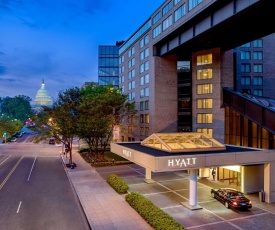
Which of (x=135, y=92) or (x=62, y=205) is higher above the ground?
(x=135, y=92)

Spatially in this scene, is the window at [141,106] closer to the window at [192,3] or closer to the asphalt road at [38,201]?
the asphalt road at [38,201]

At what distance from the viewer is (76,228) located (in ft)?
57.7

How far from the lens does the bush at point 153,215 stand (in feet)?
53.6

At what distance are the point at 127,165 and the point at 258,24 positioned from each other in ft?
93.3

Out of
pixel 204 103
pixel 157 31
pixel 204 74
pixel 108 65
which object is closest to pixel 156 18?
pixel 157 31

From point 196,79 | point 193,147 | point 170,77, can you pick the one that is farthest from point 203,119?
point 193,147

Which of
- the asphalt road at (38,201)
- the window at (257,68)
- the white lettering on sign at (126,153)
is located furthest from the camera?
the window at (257,68)

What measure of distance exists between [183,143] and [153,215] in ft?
28.4

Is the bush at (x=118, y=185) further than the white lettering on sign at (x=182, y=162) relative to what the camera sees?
Yes

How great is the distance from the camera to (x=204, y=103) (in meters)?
44.7

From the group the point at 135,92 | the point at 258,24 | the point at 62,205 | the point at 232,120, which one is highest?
the point at 258,24

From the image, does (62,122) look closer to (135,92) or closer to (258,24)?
(135,92)

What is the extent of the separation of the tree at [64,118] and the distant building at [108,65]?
5264 cm

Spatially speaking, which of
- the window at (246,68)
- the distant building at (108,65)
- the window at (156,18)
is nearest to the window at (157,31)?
the window at (156,18)
